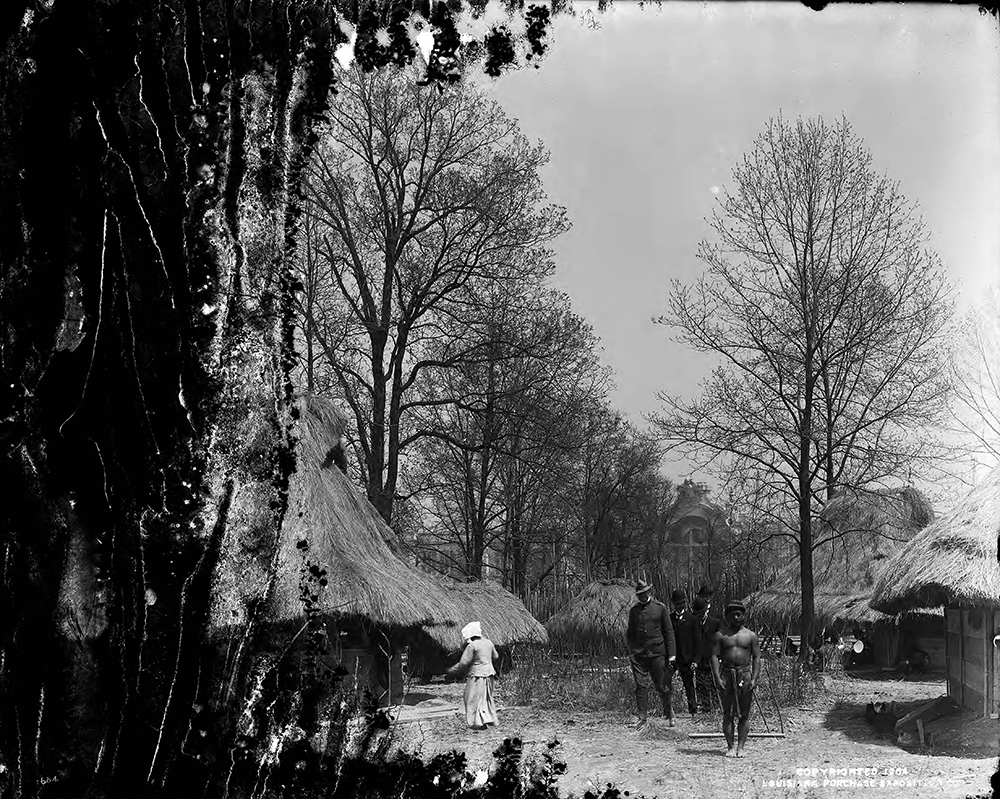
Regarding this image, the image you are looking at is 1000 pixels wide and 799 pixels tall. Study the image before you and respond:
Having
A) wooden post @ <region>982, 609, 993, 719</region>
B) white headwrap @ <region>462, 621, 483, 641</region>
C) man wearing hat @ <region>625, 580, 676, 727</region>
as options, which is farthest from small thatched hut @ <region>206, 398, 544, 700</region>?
wooden post @ <region>982, 609, 993, 719</region>

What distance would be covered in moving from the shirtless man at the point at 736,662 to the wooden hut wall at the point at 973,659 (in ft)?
6.06

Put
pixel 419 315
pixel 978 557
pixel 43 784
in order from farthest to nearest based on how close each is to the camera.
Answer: pixel 978 557 → pixel 419 315 → pixel 43 784

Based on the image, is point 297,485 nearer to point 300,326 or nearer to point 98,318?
point 300,326

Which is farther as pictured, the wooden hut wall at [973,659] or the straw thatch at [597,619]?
the straw thatch at [597,619]

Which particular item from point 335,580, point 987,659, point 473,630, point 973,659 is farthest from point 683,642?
point 335,580

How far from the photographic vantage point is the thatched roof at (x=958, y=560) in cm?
611

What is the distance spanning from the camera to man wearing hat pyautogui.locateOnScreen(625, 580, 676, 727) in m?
6.18

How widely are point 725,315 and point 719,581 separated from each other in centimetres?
254

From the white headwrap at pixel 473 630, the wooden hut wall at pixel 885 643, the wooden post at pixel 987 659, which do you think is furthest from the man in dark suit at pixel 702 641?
the wooden hut wall at pixel 885 643

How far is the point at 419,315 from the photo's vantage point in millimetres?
4066

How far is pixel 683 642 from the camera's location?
6793 mm

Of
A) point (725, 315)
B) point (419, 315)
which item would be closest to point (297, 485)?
point (419, 315)

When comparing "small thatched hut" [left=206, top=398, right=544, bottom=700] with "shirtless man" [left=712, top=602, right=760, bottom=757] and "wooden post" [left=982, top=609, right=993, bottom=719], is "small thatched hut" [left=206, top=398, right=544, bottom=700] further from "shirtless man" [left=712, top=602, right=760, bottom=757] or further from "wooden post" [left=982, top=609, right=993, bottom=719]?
"wooden post" [left=982, top=609, right=993, bottom=719]

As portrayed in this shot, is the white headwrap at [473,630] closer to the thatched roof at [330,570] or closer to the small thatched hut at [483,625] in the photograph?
the small thatched hut at [483,625]
